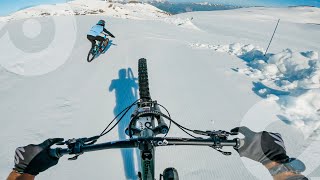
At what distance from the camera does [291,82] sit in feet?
25.2

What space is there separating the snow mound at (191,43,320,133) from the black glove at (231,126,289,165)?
393 cm

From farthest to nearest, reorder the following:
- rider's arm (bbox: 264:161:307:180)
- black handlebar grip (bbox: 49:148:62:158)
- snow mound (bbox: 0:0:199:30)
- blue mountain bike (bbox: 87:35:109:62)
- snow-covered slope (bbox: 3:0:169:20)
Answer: snow-covered slope (bbox: 3:0:169:20) < snow mound (bbox: 0:0:199:30) < blue mountain bike (bbox: 87:35:109:62) < black handlebar grip (bbox: 49:148:62:158) < rider's arm (bbox: 264:161:307:180)

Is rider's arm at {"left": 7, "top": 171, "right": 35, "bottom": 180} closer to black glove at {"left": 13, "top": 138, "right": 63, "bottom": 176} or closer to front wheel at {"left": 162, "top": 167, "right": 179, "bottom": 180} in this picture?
black glove at {"left": 13, "top": 138, "right": 63, "bottom": 176}

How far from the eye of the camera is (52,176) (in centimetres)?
409

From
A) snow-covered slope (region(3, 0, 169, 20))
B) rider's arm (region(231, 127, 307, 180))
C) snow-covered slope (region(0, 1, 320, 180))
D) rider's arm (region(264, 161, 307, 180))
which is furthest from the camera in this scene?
snow-covered slope (region(3, 0, 169, 20))

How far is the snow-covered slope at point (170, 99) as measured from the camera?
14.4ft

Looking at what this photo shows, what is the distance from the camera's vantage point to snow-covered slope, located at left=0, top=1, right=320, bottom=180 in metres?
4.40

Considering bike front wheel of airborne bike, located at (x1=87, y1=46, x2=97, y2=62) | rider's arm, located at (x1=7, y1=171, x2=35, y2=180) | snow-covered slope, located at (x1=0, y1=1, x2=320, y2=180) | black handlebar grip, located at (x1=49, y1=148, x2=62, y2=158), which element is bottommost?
snow-covered slope, located at (x1=0, y1=1, x2=320, y2=180)

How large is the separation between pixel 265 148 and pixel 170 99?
16.2 ft

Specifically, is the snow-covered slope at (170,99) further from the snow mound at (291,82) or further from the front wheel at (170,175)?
the front wheel at (170,175)

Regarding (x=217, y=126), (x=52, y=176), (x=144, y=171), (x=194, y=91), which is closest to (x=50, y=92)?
(x=52, y=176)

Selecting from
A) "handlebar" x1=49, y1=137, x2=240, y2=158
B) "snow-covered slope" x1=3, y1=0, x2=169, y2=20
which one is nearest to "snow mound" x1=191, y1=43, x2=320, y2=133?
"handlebar" x1=49, y1=137, x2=240, y2=158

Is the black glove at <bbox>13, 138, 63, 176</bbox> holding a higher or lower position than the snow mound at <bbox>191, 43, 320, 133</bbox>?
higher

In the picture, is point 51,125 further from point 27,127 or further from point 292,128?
point 292,128
